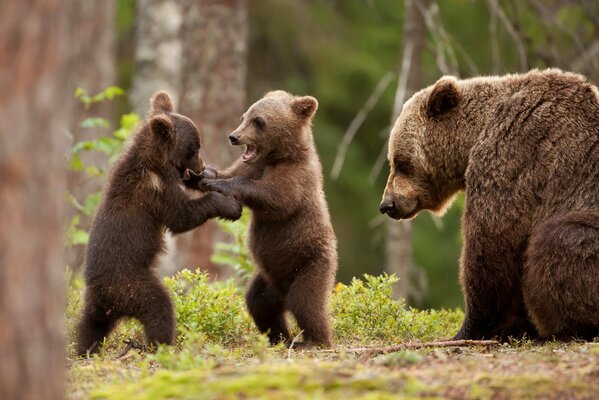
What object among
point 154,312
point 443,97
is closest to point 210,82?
point 443,97

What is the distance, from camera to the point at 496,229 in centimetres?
725

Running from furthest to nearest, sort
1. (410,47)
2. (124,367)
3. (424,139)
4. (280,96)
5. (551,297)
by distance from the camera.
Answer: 1. (410,47)
2. (280,96)
3. (424,139)
4. (551,297)
5. (124,367)

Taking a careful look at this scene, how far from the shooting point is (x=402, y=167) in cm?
832

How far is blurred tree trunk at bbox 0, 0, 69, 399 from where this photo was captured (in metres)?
3.84

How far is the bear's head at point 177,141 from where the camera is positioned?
25.2ft

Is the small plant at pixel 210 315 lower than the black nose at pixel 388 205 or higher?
lower

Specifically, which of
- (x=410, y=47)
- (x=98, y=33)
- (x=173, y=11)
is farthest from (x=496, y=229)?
(x=98, y=33)

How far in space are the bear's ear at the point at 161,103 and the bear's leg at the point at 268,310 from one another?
1.72 metres

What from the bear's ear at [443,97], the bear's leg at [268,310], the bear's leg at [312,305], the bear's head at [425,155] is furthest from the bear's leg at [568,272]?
the bear's leg at [268,310]

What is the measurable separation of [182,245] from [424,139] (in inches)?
279

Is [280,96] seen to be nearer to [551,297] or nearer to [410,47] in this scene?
[551,297]

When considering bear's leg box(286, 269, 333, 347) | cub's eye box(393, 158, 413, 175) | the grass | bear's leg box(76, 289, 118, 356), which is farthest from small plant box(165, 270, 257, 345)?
cub's eye box(393, 158, 413, 175)

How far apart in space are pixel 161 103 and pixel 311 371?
3.97 m

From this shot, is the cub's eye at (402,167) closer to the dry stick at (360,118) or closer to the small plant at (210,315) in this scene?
the small plant at (210,315)
